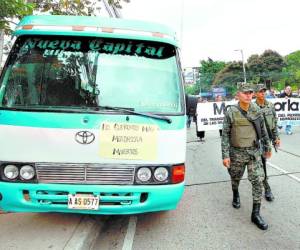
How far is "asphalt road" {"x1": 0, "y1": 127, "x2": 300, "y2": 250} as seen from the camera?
4227mm

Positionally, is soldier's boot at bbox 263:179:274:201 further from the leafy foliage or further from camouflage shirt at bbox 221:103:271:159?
the leafy foliage

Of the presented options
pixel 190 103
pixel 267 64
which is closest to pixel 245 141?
pixel 190 103

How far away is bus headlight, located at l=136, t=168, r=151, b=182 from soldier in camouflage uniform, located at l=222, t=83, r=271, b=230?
1.58 meters

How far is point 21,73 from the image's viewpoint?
4336 mm

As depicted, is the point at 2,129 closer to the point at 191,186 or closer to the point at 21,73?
the point at 21,73

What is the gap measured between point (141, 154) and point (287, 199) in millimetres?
3190

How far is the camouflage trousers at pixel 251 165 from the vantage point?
196 inches

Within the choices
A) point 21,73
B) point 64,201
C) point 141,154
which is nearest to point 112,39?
point 21,73

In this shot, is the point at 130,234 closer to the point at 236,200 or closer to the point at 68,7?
the point at 236,200

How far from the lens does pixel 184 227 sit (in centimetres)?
487

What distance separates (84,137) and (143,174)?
0.73m

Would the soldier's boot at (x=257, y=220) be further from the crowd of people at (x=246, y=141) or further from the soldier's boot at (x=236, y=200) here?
the soldier's boot at (x=236, y=200)

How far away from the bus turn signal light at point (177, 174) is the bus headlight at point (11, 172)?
165 cm

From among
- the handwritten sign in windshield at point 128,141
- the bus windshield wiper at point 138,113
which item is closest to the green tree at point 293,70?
the bus windshield wiper at point 138,113
